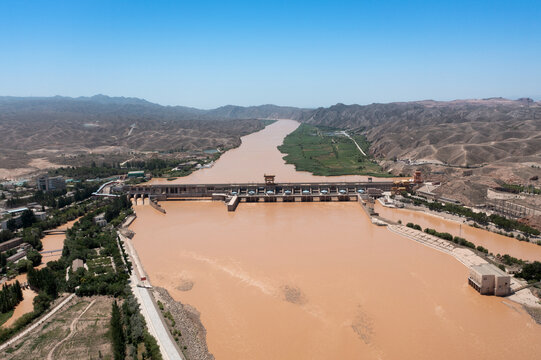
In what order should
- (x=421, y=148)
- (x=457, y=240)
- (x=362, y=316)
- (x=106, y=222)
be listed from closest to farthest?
(x=362, y=316), (x=457, y=240), (x=106, y=222), (x=421, y=148)

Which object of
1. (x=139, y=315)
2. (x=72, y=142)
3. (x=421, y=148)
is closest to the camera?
(x=139, y=315)

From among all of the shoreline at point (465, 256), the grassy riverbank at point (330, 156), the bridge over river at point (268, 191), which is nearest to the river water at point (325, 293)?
the shoreline at point (465, 256)

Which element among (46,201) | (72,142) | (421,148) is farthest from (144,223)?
(72,142)

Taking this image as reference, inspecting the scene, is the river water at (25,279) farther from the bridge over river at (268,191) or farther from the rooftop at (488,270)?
the rooftop at (488,270)

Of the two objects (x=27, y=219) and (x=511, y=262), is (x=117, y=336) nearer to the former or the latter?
(x=27, y=219)

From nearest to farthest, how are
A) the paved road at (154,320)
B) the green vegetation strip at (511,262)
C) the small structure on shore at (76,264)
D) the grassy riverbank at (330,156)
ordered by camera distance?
the paved road at (154,320) < the green vegetation strip at (511,262) < the small structure on shore at (76,264) < the grassy riverbank at (330,156)

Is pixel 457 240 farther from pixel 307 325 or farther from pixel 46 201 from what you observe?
pixel 46 201

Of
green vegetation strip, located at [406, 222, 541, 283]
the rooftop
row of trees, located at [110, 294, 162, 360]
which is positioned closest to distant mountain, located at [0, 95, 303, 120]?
green vegetation strip, located at [406, 222, 541, 283]

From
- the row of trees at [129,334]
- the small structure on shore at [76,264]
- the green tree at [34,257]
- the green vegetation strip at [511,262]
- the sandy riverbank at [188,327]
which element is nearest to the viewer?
the row of trees at [129,334]
